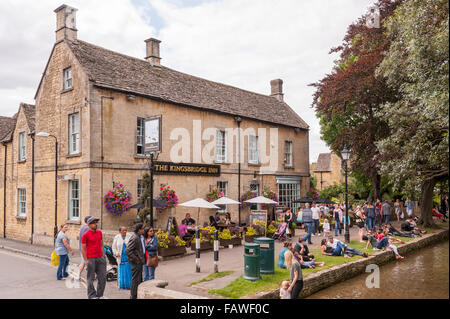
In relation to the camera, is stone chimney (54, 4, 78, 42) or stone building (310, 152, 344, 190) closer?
stone chimney (54, 4, 78, 42)

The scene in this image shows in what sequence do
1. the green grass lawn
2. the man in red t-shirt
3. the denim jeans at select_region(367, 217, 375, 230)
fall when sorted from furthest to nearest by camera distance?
1. the denim jeans at select_region(367, 217, 375, 230)
2. the green grass lawn
3. the man in red t-shirt

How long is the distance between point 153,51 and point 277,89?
13.3m

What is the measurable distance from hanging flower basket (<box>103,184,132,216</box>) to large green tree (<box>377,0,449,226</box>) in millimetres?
11031

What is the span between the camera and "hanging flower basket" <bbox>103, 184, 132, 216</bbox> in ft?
55.2

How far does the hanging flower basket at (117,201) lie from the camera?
16.8 metres

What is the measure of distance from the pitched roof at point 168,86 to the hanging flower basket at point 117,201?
15.9ft

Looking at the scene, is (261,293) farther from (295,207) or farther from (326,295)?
(295,207)

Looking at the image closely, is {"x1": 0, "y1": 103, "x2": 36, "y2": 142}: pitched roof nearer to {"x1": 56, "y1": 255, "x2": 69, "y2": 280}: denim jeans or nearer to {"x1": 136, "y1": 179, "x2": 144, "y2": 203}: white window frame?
{"x1": 136, "y1": 179, "x2": 144, "y2": 203}: white window frame

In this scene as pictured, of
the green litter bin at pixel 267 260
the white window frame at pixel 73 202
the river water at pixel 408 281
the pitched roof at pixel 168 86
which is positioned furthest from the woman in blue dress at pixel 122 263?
the pitched roof at pixel 168 86

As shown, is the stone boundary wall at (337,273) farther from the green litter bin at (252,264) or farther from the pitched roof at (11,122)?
the pitched roof at (11,122)

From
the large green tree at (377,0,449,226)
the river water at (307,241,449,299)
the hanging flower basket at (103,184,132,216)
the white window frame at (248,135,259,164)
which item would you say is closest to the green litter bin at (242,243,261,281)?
the river water at (307,241,449,299)

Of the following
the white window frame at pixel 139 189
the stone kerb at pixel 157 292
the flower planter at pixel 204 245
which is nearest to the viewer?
the stone kerb at pixel 157 292

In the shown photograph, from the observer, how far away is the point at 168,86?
70.4 ft
